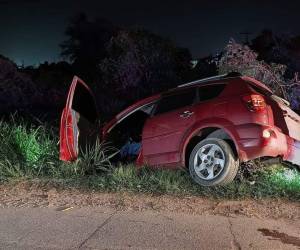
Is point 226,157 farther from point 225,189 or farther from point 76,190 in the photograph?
point 76,190

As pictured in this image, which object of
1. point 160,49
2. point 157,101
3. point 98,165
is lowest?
point 98,165

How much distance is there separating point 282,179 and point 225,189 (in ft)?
3.41

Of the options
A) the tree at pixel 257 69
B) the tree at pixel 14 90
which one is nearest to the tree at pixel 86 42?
the tree at pixel 14 90

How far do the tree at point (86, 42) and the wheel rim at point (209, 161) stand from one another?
79.2 ft

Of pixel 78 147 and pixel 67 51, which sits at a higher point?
pixel 67 51

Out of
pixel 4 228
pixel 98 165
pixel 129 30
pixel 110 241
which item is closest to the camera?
pixel 110 241

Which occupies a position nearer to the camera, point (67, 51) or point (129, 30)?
point (129, 30)

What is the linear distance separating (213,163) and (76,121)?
248 cm

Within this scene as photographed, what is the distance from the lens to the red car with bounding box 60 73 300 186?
7828mm

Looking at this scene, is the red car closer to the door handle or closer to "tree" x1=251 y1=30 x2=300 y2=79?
the door handle

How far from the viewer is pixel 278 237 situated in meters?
6.37


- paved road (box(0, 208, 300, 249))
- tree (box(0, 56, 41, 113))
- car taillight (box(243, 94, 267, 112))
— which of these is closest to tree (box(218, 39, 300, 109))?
car taillight (box(243, 94, 267, 112))

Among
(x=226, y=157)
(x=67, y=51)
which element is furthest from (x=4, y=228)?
(x=67, y=51)

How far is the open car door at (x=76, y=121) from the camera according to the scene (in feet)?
29.1
